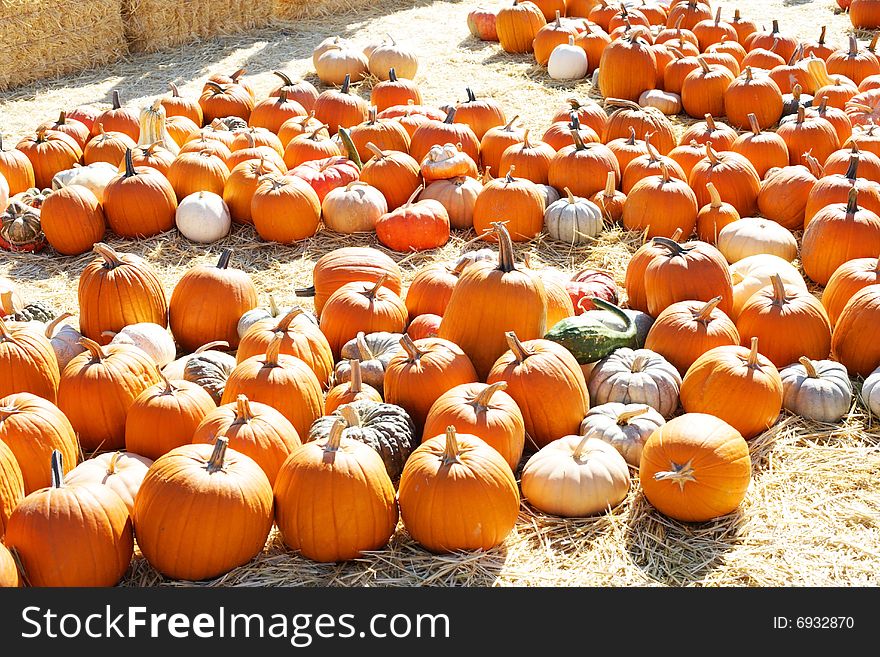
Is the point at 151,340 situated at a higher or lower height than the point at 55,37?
lower

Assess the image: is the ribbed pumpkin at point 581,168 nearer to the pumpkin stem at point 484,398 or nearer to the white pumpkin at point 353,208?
the white pumpkin at point 353,208

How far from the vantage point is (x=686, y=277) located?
15.8 ft

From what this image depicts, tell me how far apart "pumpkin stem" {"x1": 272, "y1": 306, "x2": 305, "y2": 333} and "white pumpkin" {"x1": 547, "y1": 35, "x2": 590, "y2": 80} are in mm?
5752

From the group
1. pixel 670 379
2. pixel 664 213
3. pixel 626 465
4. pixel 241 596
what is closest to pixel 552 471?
pixel 626 465

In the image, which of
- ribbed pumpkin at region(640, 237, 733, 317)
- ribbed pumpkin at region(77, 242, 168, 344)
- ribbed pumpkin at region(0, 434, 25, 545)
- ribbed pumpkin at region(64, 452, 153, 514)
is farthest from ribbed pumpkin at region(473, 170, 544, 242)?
ribbed pumpkin at region(0, 434, 25, 545)

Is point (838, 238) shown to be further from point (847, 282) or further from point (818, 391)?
point (818, 391)

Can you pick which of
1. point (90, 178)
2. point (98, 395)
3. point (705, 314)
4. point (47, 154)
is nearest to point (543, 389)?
point (705, 314)

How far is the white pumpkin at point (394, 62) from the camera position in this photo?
9359mm

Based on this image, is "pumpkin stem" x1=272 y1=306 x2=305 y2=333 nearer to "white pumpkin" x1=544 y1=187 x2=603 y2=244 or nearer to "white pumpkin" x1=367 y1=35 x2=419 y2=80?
"white pumpkin" x1=544 y1=187 x2=603 y2=244

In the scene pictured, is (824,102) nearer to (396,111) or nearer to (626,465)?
(396,111)

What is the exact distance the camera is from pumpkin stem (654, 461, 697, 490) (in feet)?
11.5

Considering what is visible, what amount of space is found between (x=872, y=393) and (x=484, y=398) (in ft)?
6.00

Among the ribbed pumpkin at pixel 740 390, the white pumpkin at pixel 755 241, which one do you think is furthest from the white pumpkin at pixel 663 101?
the ribbed pumpkin at pixel 740 390

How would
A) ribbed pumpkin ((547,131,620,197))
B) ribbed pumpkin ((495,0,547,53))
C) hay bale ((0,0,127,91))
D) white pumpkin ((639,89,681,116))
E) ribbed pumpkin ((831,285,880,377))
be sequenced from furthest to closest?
ribbed pumpkin ((495,0,547,53)), hay bale ((0,0,127,91)), white pumpkin ((639,89,681,116)), ribbed pumpkin ((547,131,620,197)), ribbed pumpkin ((831,285,880,377))
